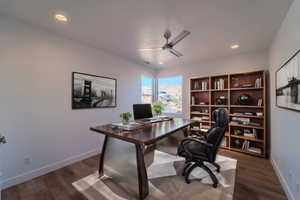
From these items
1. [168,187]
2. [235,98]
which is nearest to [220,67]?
[235,98]

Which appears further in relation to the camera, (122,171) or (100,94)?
(100,94)

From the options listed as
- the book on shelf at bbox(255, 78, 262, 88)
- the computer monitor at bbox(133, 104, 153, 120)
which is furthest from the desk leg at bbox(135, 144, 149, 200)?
the book on shelf at bbox(255, 78, 262, 88)

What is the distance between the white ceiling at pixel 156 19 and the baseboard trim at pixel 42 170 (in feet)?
8.04

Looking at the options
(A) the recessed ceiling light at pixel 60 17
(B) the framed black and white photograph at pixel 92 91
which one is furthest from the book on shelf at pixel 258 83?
(A) the recessed ceiling light at pixel 60 17

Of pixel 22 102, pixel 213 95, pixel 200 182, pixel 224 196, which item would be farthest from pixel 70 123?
pixel 213 95

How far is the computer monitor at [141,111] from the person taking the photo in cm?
284

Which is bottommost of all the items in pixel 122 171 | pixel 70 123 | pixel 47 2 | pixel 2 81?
pixel 122 171

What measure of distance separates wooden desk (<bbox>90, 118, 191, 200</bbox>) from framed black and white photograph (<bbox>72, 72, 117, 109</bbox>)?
113 centimetres

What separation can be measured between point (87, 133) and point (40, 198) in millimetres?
1317

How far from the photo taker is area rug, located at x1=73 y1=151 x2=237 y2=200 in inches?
66.8

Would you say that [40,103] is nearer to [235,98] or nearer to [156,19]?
[156,19]

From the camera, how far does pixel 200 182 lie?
1979mm

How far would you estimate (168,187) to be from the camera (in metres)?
1.88

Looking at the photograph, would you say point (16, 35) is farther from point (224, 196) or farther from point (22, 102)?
point (224, 196)
